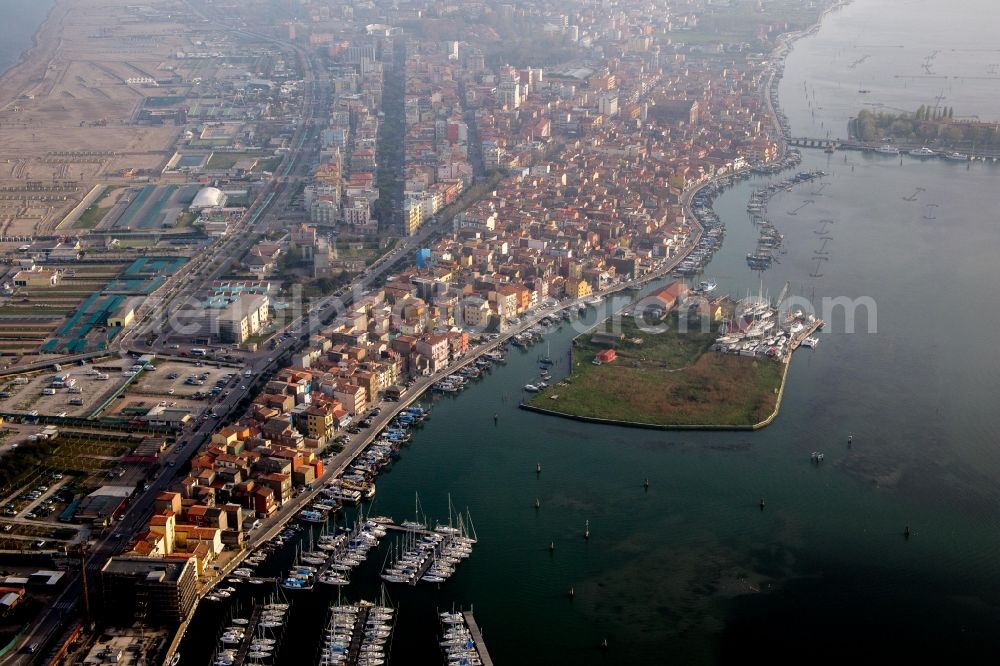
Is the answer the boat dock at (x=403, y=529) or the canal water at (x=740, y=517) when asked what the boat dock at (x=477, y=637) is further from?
A: the boat dock at (x=403, y=529)

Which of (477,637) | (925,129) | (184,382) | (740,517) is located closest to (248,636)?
(477,637)

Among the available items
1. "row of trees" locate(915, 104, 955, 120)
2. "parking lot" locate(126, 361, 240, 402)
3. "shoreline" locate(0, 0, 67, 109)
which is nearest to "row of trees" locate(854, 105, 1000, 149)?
"row of trees" locate(915, 104, 955, 120)

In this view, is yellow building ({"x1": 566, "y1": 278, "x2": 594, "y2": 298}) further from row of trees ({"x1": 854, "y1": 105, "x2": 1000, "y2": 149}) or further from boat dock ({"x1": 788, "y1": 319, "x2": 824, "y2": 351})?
row of trees ({"x1": 854, "y1": 105, "x2": 1000, "y2": 149})

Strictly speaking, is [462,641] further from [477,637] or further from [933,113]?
[933,113]

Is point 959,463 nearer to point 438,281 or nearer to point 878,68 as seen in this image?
point 438,281

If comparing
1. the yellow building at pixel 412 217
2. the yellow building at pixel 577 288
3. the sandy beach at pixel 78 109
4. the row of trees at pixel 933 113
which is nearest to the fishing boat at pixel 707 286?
the yellow building at pixel 577 288

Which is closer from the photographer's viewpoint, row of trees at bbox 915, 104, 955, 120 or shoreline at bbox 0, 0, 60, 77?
row of trees at bbox 915, 104, 955, 120
